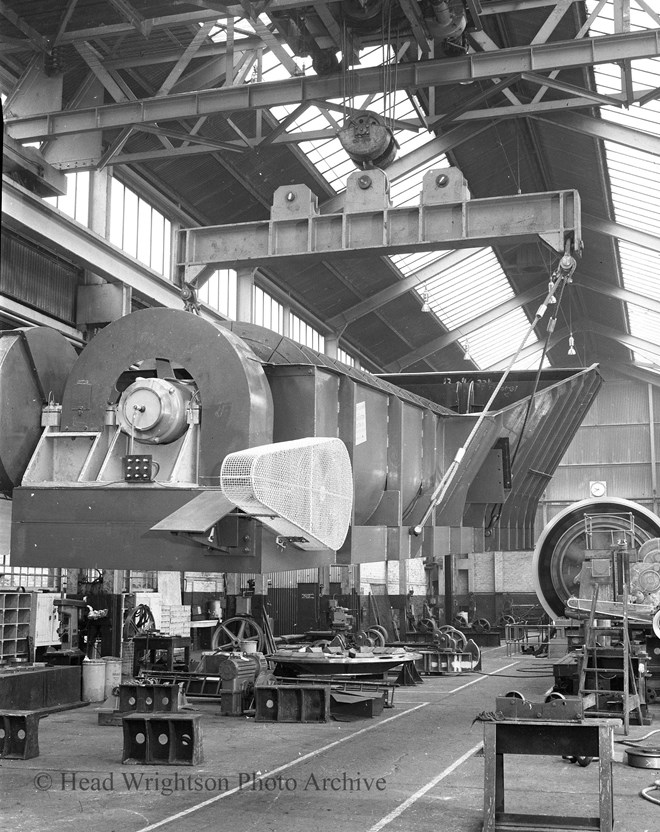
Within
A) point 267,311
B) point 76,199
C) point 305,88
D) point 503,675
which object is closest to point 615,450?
point 267,311

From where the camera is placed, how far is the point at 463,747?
948cm

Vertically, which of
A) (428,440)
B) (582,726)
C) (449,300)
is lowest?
(582,726)

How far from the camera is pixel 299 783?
7523 millimetres

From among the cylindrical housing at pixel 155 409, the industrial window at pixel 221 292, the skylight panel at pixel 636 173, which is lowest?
the cylindrical housing at pixel 155 409

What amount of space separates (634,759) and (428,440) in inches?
134

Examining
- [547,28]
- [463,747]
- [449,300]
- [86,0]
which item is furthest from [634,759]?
[449,300]

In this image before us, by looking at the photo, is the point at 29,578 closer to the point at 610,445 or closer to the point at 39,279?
the point at 39,279

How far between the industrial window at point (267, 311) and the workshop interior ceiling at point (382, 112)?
1.03ft

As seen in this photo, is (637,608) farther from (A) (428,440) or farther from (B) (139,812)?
(B) (139,812)

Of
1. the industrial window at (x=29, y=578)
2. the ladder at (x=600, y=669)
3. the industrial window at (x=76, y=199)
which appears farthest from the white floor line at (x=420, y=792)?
the industrial window at (x=76, y=199)

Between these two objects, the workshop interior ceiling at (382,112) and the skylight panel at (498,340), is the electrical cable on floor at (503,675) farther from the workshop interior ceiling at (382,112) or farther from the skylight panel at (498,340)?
the skylight panel at (498,340)

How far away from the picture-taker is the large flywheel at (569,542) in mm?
15125

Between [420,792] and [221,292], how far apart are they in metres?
13.4

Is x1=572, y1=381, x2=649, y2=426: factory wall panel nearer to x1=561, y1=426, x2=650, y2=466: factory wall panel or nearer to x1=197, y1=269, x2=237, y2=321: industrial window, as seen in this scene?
x1=561, y1=426, x2=650, y2=466: factory wall panel
